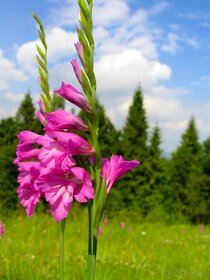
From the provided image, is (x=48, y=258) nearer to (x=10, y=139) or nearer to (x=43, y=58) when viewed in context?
(x=43, y=58)

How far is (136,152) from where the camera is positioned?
17.1m

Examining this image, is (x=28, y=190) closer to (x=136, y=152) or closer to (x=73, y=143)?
(x=73, y=143)

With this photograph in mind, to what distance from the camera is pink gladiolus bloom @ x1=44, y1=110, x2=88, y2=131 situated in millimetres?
1539

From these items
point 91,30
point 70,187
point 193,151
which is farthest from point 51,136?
point 193,151

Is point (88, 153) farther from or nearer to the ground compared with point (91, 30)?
nearer to the ground

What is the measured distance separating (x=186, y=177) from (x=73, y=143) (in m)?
17.2

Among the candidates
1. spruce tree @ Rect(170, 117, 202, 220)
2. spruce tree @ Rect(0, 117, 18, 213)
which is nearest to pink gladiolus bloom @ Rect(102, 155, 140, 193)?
spruce tree @ Rect(0, 117, 18, 213)

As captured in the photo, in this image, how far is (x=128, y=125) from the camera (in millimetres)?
17547

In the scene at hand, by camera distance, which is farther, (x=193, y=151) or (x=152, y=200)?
(x=193, y=151)

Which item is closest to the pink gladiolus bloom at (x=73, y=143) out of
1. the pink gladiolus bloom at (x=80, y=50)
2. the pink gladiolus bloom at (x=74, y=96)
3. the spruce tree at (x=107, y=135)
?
the pink gladiolus bloom at (x=74, y=96)

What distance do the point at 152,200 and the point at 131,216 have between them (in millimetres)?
1472

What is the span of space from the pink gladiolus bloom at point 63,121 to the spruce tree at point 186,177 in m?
16.6

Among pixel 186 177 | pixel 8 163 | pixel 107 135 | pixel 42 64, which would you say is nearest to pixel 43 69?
pixel 42 64

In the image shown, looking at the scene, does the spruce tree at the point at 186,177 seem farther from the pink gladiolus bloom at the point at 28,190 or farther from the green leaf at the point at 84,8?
the green leaf at the point at 84,8
